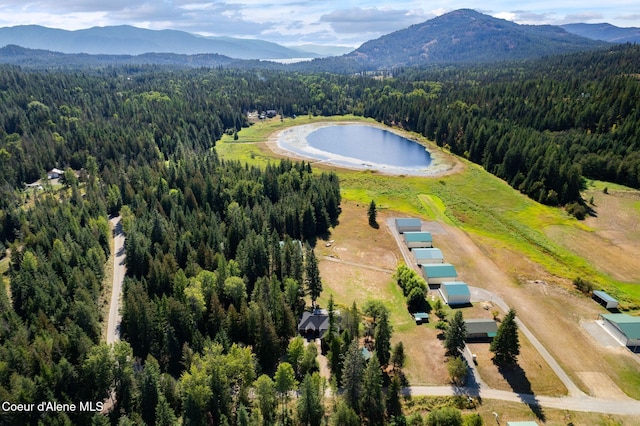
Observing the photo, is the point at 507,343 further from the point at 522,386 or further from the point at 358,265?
the point at 358,265

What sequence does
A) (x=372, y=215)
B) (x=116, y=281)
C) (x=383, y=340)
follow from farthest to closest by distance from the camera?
1. (x=372, y=215)
2. (x=116, y=281)
3. (x=383, y=340)

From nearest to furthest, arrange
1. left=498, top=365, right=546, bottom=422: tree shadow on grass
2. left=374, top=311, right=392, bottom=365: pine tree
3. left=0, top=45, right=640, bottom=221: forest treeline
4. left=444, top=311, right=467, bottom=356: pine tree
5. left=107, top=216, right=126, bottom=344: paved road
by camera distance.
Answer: left=498, top=365, right=546, bottom=422: tree shadow on grass → left=444, top=311, right=467, bottom=356: pine tree → left=374, top=311, right=392, bottom=365: pine tree → left=107, top=216, right=126, bottom=344: paved road → left=0, top=45, right=640, bottom=221: forest treeline

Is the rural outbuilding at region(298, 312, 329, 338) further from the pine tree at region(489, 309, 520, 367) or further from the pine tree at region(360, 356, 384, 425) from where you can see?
the pine tree at region(489, 309, 520, 367)

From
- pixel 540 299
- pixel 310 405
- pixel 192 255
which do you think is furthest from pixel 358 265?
pixel 310 405

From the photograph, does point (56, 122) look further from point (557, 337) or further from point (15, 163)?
point (557, 337)

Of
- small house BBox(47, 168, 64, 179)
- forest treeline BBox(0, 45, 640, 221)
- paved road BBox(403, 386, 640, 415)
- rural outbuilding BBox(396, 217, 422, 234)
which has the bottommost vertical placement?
paved road BBox(403, 386, 640, 415)

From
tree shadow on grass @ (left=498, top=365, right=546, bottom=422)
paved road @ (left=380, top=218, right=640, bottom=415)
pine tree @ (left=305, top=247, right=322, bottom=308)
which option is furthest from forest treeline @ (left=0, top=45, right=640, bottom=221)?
pine tree @ (left=305, top=247, right=322, bottom=308)
